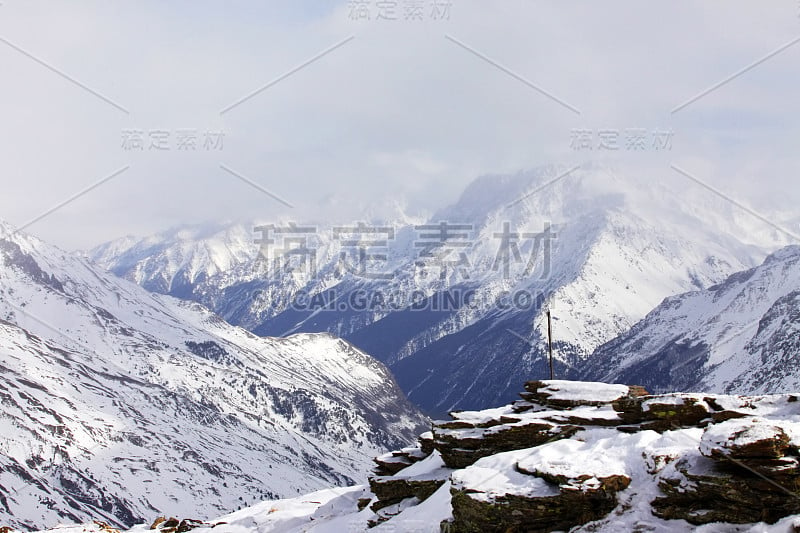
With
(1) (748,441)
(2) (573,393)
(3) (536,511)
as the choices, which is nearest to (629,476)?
(3) (536,511)

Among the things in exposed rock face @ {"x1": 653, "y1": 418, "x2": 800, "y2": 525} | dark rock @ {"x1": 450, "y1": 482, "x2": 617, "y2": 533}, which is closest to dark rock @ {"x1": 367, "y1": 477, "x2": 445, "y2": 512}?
dark rock @ {"x1": 450, "y1": 482, "x2": 617, "y2": 533}

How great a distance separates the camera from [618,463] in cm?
3447

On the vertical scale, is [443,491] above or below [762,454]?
below

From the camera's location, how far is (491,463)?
1486 inches

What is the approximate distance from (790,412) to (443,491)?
20.3 meters

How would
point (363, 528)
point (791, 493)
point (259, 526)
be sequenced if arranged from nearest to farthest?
point (791, 493) < point (363, 528) < point (259, 526)

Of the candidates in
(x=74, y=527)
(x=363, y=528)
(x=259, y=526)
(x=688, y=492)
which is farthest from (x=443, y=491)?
(x=74, y=527)

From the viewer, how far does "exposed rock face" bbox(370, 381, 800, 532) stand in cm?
3039

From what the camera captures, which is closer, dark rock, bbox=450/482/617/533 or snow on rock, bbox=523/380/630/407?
dark rock, bbox=450/482/617/533

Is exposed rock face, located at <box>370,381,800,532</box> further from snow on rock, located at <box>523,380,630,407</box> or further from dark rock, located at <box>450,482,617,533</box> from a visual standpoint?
snow on rock, located at <box>523,380,630,407</box>

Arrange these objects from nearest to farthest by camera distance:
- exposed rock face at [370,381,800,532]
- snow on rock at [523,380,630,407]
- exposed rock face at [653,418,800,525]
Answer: exposed rock face at [653,418,800,525] < exposed rock face at [370,381,800,532] < snow on rock at [523,380,630,407]

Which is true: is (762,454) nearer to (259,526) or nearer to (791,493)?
(791,493)

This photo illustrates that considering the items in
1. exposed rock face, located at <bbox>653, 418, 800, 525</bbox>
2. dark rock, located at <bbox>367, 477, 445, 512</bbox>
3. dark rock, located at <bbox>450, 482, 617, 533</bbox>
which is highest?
exposed rock face, located at <bbox>653, 418, 800, 525</bbox>

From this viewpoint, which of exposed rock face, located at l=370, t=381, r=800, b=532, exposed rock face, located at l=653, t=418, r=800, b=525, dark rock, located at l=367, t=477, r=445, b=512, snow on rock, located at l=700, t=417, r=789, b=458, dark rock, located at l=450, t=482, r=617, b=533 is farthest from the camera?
dark rock, located at l=367, t=477, r=445, b=512
